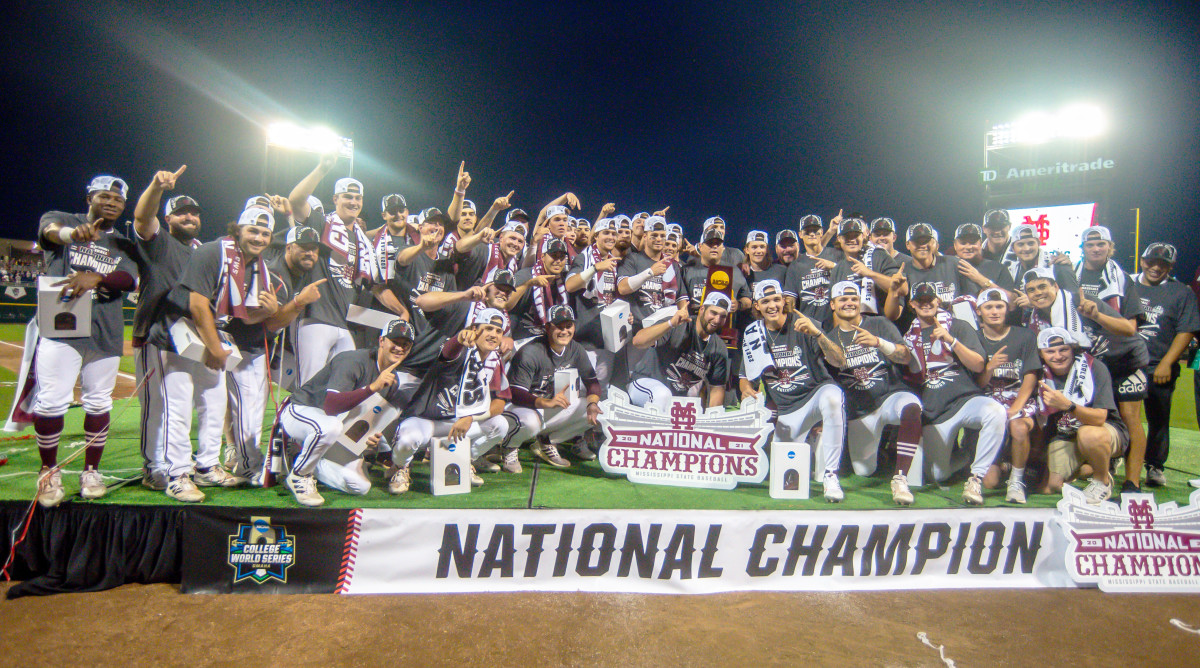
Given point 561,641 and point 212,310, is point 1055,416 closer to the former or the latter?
point 561,641

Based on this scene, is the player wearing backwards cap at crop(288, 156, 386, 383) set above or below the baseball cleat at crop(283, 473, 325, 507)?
above

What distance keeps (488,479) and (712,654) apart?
224 cm

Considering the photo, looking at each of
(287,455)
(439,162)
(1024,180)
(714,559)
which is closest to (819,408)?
(714,559)

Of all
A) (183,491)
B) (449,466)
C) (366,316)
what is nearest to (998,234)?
(449,466)

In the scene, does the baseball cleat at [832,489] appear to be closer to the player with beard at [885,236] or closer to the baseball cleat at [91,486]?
the player with beard at [885,236]

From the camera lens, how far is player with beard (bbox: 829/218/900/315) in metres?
5.51

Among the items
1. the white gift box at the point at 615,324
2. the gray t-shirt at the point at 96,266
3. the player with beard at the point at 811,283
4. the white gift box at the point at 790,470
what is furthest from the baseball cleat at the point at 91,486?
the player with beard at the point at 811,283

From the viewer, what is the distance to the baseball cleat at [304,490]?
147 inches

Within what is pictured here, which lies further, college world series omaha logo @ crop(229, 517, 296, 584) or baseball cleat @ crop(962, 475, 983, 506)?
baseball cleat @ crop(962, 475, 983, 506)

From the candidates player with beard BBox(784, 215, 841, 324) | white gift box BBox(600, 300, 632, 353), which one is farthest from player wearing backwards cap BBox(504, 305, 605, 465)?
player with beard BBox(784, 215, 841, 324)

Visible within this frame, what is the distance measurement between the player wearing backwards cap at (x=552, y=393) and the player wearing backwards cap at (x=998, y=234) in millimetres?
4149

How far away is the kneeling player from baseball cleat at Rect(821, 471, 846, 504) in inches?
119

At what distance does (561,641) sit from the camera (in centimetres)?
302

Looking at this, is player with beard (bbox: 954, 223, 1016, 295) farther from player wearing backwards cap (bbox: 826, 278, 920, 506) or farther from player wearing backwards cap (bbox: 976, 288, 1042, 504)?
player wearing backwards cap (bbox: 826, 278, 920, 506)
